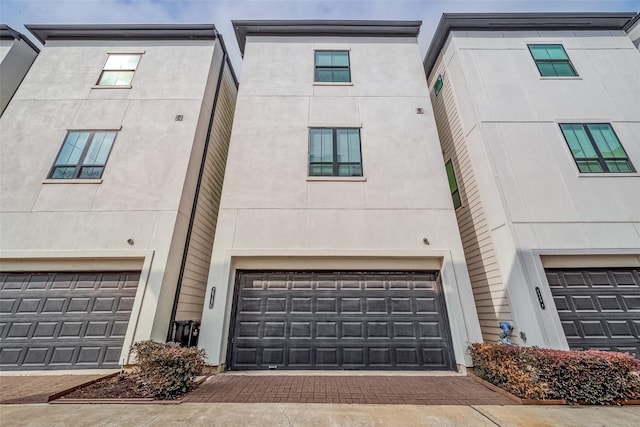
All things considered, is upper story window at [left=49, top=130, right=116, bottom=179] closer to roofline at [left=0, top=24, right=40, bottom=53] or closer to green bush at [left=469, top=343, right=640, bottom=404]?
roofline at [left=0, top=24, right=40, bottom=53]

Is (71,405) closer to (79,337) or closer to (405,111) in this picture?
(79,337)

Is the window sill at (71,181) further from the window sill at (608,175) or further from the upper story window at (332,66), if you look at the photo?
the window sill at (608,175)

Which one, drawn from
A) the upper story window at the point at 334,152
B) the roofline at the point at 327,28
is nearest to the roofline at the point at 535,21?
the roofline at the point at 327,28

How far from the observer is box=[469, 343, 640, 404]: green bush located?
4004mm

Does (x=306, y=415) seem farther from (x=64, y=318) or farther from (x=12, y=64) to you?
(x=12, y=64)

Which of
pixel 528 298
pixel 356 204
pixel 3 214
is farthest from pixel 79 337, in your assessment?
pixel 528 298

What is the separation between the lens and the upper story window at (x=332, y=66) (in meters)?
8.70

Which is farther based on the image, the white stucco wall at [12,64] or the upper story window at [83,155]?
the white stucco wall at [12,64]

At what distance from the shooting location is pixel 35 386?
4.54 meters

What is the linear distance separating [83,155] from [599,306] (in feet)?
42.2

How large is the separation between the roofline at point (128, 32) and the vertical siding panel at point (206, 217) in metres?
1.31

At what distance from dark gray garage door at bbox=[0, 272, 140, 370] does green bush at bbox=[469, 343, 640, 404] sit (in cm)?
757

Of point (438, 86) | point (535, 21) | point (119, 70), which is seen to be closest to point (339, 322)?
point (438, 86)

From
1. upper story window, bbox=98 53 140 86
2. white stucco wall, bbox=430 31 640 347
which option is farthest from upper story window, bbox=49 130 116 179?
white stucco wall, bbox=430 31 640 347
